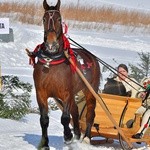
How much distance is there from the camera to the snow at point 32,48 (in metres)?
7.48

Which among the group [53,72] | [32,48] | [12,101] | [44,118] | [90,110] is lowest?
[32,48]

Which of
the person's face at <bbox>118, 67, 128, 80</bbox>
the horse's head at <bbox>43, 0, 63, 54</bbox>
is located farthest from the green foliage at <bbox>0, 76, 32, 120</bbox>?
the horse's head at <bbox>43, 0, 63, 54</bbox>

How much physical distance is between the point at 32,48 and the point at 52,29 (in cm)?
1120

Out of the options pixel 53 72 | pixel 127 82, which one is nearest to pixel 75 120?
pixel 127 82

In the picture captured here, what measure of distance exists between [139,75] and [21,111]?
3285 mm

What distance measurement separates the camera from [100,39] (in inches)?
824

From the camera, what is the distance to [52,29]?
652 cm

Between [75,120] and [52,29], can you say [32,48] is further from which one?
[52,29]

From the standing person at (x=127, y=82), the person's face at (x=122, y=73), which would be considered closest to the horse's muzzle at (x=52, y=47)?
the standing person at (x=127, y=82)

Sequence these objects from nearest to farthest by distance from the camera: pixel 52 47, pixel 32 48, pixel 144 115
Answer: pixel 52 47 → pixel 144 115 → pixel 32 48

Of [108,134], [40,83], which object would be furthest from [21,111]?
[40,83]

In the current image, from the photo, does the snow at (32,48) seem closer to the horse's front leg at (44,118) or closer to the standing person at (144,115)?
the horse's front leg at (44,118)

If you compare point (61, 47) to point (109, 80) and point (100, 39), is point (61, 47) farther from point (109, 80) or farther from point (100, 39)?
point (100, 39)

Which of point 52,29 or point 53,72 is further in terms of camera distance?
point 53,72
